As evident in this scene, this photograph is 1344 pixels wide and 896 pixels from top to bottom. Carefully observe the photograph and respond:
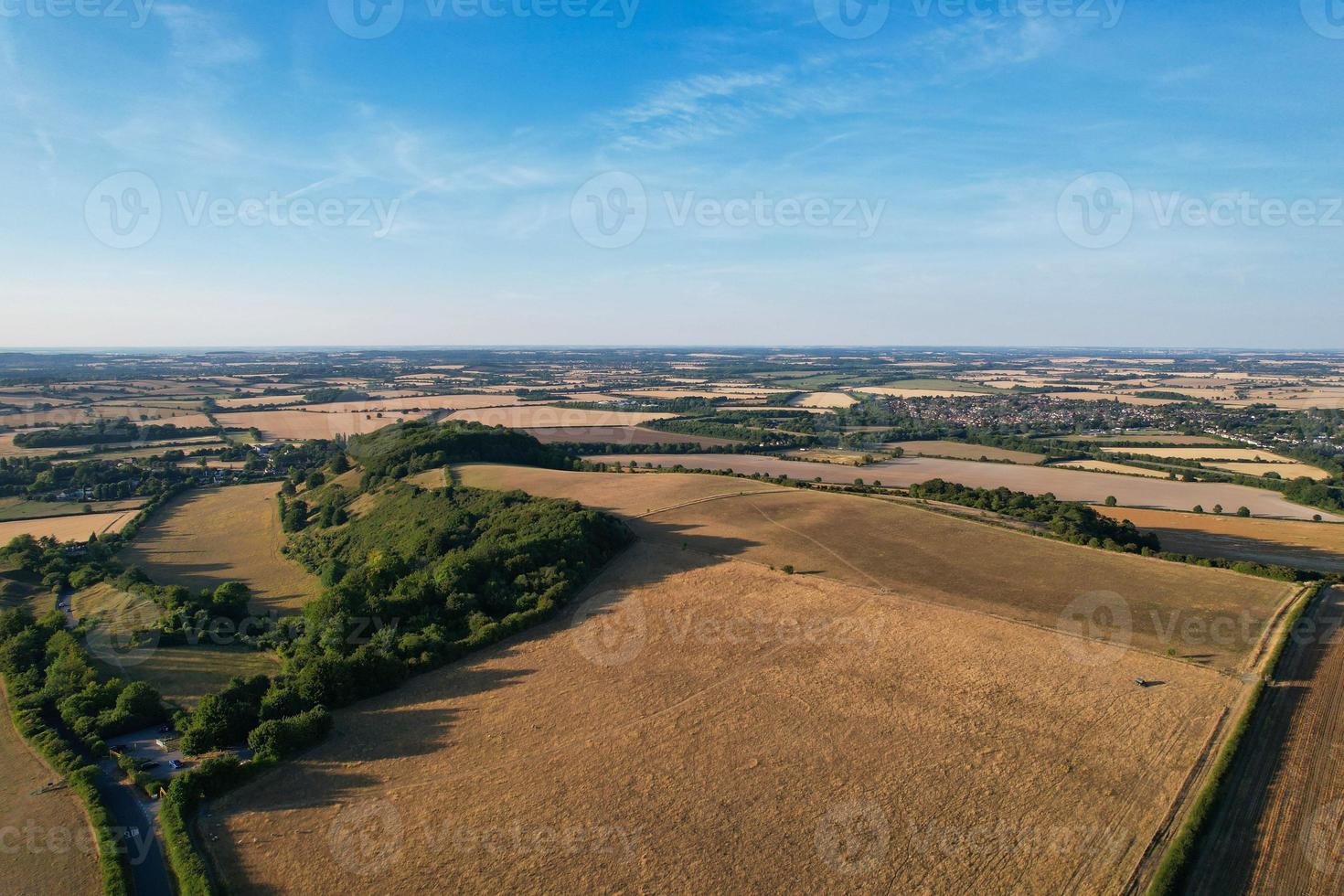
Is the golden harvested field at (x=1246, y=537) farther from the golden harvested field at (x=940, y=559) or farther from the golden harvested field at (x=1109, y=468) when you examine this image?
the golden harvested field at (x=1109, y=468)

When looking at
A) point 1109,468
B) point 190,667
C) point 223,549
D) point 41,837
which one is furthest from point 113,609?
point 1109,468

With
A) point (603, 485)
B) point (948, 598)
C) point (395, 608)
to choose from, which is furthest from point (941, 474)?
point (395, 608)

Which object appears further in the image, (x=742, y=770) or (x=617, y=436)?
(x=617, y=436)

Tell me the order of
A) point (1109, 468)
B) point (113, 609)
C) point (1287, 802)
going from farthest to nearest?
point (1109, 468) → point (113, 609) → point (1287, 802)

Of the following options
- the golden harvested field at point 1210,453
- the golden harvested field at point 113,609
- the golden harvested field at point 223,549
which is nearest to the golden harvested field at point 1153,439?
the golden harvested field at point 1210,453

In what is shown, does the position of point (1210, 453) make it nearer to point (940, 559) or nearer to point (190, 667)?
point (940, 559)

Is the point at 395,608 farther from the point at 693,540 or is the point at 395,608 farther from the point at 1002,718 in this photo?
the point at 1002,718

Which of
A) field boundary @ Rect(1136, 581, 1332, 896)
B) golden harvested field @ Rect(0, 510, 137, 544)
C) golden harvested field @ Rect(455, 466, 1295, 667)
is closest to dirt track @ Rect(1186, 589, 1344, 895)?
field boundary @ Rect(1136, 581, 1332, 896)
